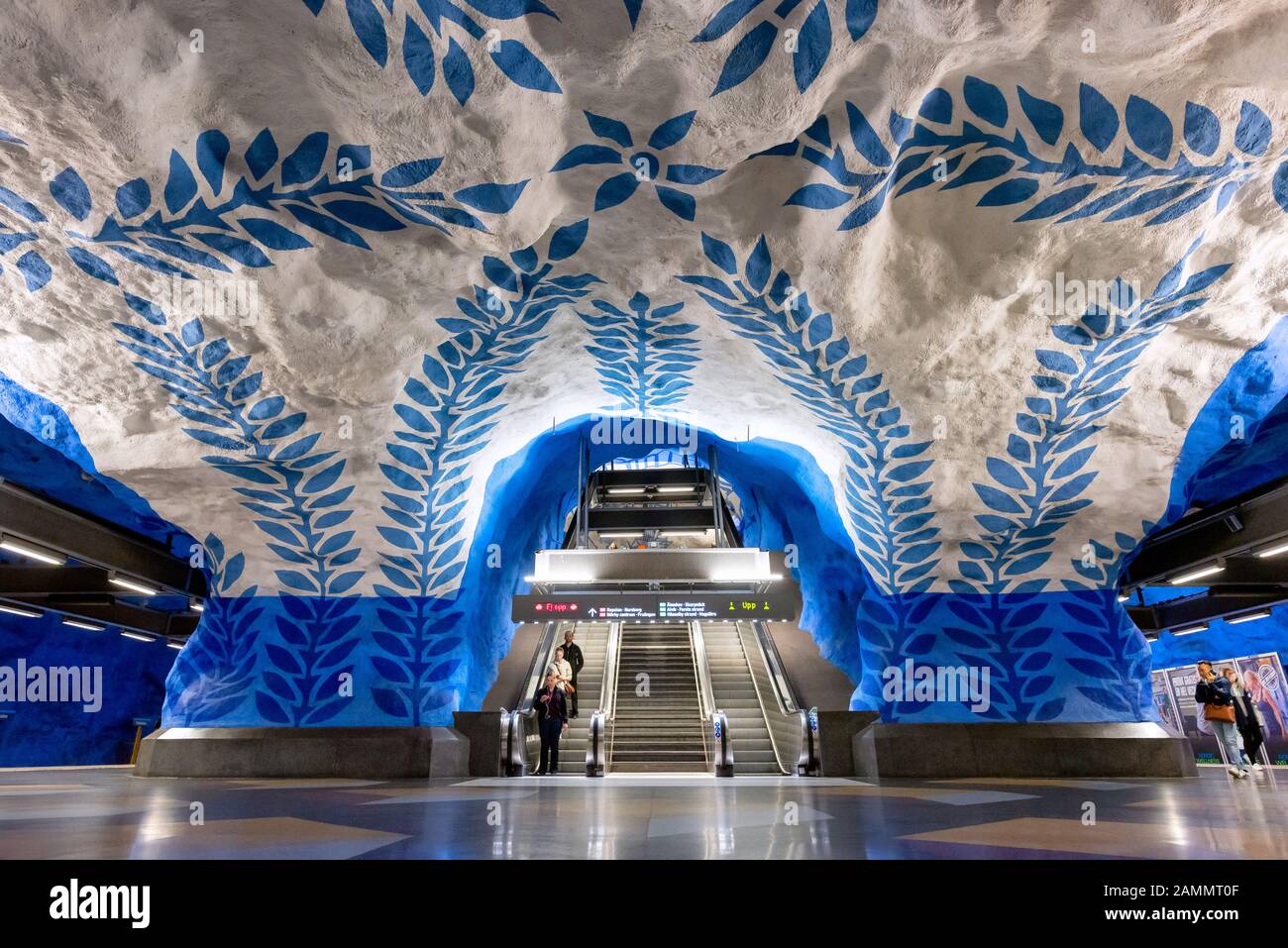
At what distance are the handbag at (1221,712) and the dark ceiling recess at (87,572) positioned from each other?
1349 cm

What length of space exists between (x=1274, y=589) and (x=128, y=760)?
969 inches

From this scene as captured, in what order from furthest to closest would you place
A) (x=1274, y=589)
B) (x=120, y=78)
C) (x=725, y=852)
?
(x=1274, y=589), (x=120, y=78), (x=725, y=852)

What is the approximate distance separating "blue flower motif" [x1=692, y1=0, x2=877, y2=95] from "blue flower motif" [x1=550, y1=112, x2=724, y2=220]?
0.42m

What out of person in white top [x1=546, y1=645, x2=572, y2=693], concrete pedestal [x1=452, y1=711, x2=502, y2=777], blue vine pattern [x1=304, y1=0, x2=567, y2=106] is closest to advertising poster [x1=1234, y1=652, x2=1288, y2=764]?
person in white top [x1=546, y1=645, x2=572, y2=693]

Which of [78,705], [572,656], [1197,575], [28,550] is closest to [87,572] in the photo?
[28,550]

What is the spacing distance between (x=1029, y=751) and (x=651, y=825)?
631 centimetres

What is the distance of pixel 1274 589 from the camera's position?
12453 mm

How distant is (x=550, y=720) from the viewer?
10227 mm

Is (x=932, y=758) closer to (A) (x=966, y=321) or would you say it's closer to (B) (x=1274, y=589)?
(A) (x=966, y=321)

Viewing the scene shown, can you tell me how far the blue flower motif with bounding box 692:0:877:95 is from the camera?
3.62 m
